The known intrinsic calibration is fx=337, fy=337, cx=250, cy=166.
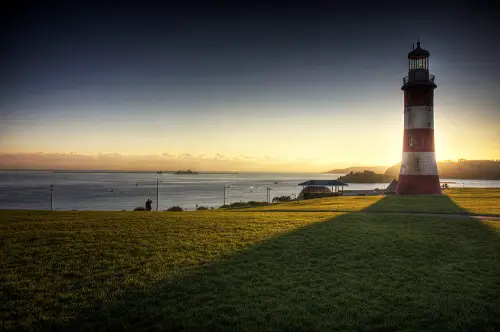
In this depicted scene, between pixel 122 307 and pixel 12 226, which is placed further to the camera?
pixel 12 226

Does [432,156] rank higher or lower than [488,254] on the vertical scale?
higher

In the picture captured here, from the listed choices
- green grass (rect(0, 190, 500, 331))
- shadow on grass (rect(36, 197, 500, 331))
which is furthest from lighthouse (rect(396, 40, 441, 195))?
shadow on grass (rect(36, 197, 500, 331))

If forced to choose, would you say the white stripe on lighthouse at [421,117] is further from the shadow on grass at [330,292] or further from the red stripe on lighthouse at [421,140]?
the shadow on grass at [330,292]

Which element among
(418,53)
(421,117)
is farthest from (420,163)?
Answer: (418,53)

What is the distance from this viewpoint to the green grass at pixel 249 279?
6770mm

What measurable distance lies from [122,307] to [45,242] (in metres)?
7.23

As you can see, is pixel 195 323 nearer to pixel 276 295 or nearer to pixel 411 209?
pixel 276 295

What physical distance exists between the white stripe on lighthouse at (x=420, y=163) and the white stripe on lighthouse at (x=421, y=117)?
2.78 meters

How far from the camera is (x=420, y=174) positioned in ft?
111

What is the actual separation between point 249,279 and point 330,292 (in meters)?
2.10

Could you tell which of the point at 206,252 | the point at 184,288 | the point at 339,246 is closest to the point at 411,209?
the point at 339,246

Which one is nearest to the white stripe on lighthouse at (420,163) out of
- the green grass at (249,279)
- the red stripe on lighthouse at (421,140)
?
the red stripe on lighthouse at (421,140)

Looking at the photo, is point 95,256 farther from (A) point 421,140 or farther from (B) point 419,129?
(B) point 419,129

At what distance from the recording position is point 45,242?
41.0ft
